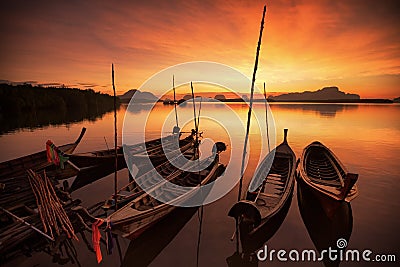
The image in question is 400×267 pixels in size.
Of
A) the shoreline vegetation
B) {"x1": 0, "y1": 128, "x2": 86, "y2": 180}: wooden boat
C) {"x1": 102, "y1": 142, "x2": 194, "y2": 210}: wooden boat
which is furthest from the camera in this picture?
the shoreline vegetation

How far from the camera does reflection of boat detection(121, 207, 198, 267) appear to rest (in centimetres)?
974

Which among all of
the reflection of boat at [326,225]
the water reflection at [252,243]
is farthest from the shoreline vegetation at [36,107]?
the reflection of boat at [326,225]

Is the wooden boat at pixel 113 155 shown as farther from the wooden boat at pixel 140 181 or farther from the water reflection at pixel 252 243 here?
the water reflection at pixel 252 243

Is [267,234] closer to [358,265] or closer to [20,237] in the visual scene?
[358,265]

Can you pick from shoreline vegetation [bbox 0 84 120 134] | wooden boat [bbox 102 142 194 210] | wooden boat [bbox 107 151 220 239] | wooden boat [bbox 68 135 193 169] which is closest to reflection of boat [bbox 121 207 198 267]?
wooden boat [bbox 107 151 220 239]

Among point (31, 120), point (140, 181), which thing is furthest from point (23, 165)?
point (31, 120)

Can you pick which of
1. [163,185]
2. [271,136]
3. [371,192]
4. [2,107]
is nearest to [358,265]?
[371,192]

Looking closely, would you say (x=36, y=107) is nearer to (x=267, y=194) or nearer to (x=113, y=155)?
(x=113, y=155)

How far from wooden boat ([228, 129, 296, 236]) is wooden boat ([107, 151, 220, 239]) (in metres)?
3.27

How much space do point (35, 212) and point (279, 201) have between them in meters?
12.3

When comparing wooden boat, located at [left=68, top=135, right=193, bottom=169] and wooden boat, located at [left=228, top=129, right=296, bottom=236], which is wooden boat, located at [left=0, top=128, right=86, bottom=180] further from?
wooden boat, located at [left=228, top=129, right=296, bottom=236]

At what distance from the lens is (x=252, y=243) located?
433 inches

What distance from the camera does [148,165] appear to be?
1930cm

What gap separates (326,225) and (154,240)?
9641mm
